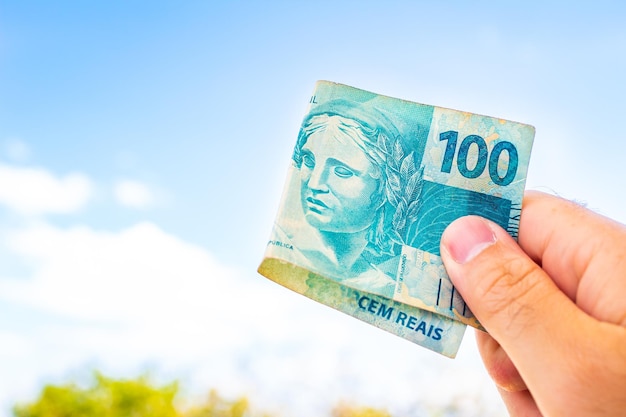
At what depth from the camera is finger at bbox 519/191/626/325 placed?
1.76 m

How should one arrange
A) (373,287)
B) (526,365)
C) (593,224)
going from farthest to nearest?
(373,287) < (593,224) < (526,365)

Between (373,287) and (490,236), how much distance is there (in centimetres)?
60

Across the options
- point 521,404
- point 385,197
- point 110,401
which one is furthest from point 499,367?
point 110,401

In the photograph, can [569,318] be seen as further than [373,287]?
No

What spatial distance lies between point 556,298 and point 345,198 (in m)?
1.00

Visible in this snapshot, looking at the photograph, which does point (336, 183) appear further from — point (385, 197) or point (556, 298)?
point (556, 298)

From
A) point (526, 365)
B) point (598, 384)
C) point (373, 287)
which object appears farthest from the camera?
point (373, 287)

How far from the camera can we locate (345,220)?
97.0 inches

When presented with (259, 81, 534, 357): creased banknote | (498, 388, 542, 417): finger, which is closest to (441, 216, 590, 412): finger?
(259, 81, 534, 357): creased banknote

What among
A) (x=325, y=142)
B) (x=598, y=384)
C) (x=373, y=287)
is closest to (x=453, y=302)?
(x=373, y=287)

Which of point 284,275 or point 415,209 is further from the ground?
point 415,209

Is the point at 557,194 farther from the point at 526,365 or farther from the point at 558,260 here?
the point at 526,365

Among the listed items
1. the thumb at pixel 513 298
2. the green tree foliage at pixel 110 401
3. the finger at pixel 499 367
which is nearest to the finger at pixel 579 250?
the thumb at pixel 513 298

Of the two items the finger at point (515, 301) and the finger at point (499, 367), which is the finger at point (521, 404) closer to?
the finger at point (499, 367)
